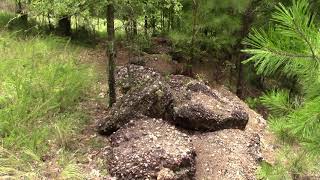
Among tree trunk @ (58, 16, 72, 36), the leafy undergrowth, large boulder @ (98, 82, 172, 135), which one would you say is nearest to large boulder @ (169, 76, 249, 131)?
large boulder @ (98, 82, 172, 135)

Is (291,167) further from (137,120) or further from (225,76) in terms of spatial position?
(225,76)

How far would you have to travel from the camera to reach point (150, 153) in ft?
18.1

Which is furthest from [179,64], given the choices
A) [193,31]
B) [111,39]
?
[111,39]

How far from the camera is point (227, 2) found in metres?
9.62

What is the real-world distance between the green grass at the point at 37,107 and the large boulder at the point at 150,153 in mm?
614

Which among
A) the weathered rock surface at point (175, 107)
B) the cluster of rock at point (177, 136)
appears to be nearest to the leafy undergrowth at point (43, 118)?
the cluster of rock at point (177, 136)

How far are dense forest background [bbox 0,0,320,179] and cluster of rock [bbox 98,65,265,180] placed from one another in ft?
1.85

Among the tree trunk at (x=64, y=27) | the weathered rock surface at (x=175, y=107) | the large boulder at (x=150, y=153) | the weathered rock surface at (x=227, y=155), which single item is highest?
the tree trunk at (x=64, y=27)

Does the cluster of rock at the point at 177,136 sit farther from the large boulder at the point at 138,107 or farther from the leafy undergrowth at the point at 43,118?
the leafy undergrowth at the point at 43,118

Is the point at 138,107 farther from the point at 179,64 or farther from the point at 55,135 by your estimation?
the point at 179,64

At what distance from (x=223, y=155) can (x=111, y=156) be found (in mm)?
1723

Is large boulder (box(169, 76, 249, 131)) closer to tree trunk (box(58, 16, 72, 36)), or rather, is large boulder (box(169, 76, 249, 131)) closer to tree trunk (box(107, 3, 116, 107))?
tree trunk (box(107, 3, 116, 107))

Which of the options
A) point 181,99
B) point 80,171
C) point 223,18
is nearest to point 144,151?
point 80,171

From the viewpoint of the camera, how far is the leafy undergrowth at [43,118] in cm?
513
